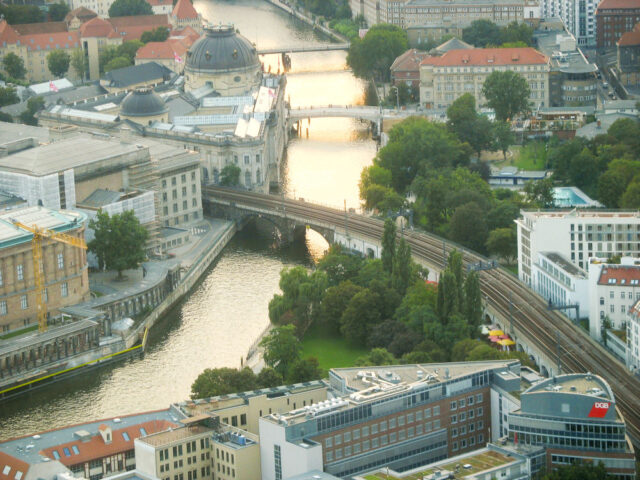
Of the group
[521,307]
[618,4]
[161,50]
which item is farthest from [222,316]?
[618,4]

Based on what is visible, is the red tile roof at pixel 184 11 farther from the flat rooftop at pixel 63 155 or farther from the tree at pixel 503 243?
the tree at pixel 503 243

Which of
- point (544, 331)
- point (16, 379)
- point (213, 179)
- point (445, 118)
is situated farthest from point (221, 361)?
point (445, 118)

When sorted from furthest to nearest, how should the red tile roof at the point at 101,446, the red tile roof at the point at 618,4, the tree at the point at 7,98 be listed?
the red tile roof at the point at 618,4 < the tree at the point at 7,98 < the red tile roof at the point at 101,446

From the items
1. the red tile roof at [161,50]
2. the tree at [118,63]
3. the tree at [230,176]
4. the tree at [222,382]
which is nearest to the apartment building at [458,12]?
the red tile roof at [161,50]

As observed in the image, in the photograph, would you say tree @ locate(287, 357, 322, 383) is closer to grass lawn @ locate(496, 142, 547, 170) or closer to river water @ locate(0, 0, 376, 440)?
river water @ locate(0, 0, 376, 440)

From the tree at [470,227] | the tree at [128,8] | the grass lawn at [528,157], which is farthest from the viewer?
the tree at [128,8]

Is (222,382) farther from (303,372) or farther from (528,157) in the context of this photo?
(528,157)

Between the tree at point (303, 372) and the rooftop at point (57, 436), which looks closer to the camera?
the rooftop at point (57, 436)

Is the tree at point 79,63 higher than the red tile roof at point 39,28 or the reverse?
the reverse
